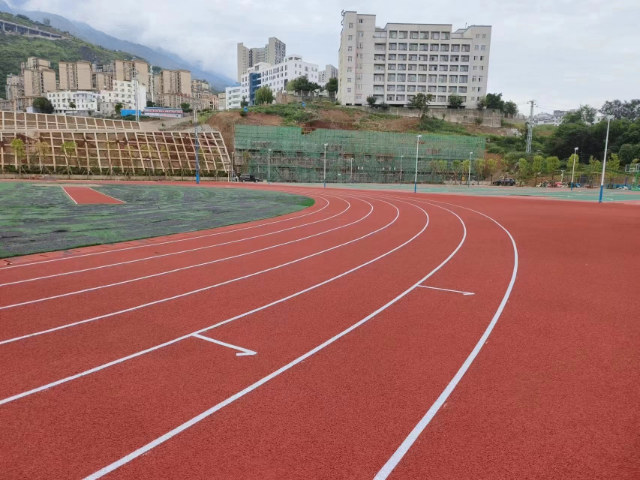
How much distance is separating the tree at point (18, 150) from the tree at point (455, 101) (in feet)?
267

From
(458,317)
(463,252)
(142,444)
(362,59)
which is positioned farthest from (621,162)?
(142,444)

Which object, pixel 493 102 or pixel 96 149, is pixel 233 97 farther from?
pixel 96 149

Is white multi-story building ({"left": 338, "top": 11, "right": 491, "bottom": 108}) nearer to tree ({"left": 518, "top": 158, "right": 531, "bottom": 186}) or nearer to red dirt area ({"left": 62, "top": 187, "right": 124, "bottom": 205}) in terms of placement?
tree ({"left": 518, "top": 158, "right": 531, "bottom": 186})

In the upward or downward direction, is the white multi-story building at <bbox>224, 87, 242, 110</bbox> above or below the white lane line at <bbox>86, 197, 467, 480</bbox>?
above

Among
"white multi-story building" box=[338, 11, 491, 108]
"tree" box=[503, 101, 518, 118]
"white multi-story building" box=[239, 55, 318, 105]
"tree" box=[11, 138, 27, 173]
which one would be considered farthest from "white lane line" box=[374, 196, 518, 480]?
"white multi-story building" box=[239, 55, 318, 105]

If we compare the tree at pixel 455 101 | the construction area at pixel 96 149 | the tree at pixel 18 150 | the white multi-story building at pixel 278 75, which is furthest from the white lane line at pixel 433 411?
the white multi-story building at pixel 278 75

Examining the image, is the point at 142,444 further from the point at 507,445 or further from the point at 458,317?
the point at 458,317

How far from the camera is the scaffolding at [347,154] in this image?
67.9 meters

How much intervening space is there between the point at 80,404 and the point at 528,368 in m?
4.94

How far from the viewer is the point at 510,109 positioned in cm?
10938

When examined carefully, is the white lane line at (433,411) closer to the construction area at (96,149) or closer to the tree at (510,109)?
the construction area at (96,149)

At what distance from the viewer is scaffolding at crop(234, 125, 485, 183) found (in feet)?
223

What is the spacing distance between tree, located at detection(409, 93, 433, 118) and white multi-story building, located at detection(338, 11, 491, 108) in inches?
229

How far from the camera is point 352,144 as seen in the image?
2879 inches
